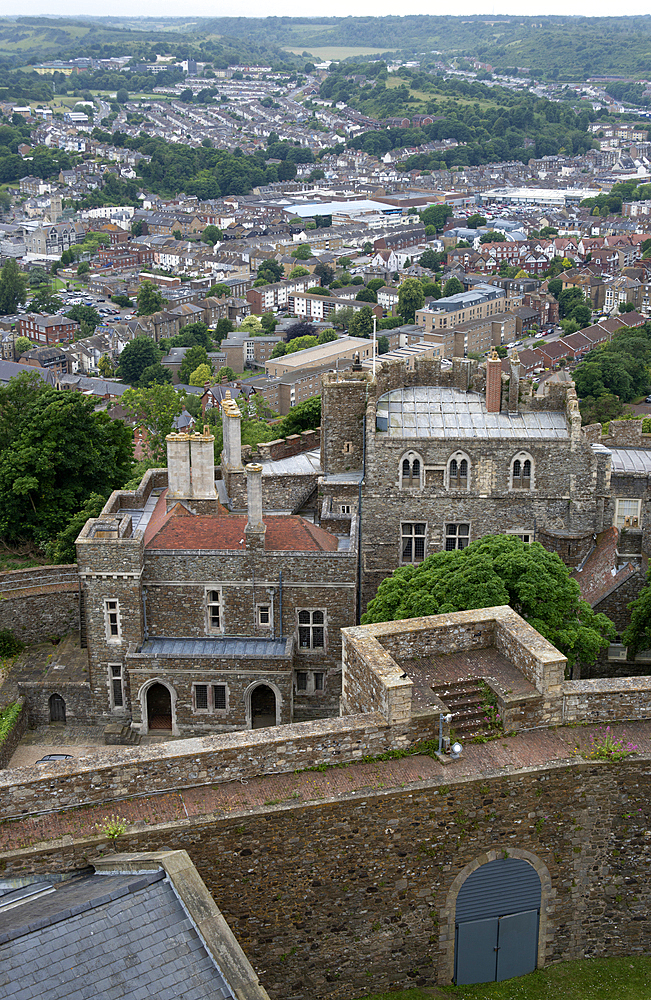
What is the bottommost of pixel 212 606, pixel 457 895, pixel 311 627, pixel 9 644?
pixel 9 644

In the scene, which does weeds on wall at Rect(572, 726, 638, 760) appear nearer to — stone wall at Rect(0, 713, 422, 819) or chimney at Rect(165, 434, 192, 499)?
stone wall at Rect(0, 713, 422, 819)

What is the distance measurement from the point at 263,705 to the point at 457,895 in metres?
20.1

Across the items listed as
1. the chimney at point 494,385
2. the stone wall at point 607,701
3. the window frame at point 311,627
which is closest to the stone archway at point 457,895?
the stone wall at point 607,701

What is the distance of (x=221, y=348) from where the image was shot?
635 feet

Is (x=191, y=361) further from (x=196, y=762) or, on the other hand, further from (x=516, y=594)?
(x=196, y=762)

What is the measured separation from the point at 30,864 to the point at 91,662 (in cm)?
2215

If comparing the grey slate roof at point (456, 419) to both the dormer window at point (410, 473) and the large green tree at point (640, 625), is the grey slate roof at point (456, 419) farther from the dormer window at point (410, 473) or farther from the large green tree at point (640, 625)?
the large green tree at point (640, 625)

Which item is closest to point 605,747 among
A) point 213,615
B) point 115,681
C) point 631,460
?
point 213,615

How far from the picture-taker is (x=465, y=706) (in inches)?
811

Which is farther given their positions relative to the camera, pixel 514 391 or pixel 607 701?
pixel 514 391

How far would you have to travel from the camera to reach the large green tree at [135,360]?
18275 centimetres

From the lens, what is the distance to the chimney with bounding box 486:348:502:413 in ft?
135

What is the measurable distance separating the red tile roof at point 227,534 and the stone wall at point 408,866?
19.9 metres

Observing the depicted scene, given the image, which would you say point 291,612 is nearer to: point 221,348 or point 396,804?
point 396,804
